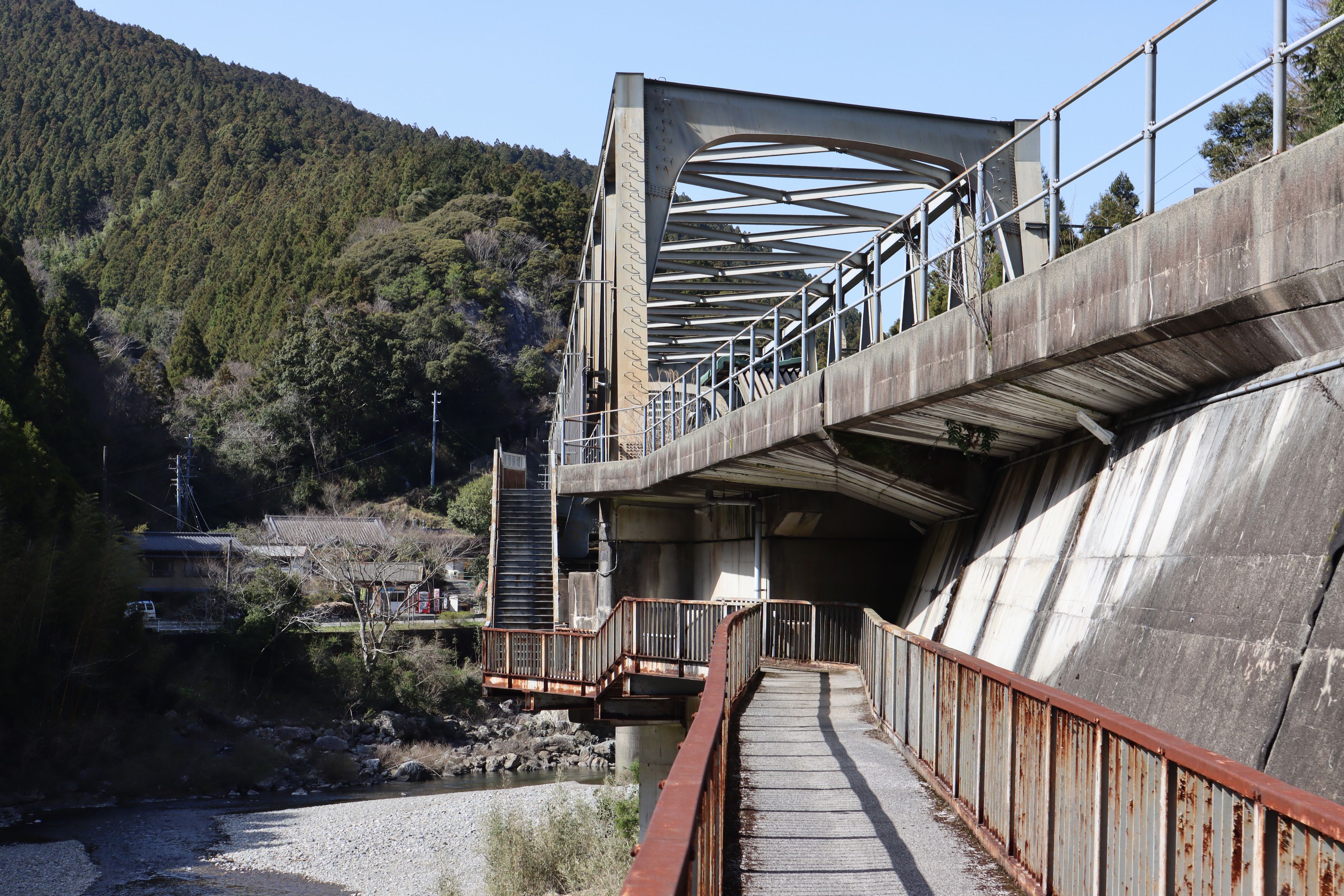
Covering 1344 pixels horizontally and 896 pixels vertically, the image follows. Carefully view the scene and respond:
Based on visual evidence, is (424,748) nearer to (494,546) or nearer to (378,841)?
(378,841)

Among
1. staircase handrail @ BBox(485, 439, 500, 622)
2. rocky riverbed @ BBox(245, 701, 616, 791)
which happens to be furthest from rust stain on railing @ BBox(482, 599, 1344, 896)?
rocky riverbed @ BBox(245, 701, 616, 791)

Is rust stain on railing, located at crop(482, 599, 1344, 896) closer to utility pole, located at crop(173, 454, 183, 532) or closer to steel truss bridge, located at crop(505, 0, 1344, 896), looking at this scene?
steel truss bridge, located at crop(505, 0, 1344, 896)

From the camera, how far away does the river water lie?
96.5ft

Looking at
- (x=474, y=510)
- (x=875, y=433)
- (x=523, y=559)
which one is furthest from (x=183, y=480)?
(x=875, y=433)

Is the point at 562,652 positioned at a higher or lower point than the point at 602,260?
lower

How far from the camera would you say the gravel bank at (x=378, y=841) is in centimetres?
3094

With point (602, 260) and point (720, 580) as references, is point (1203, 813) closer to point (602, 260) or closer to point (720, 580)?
point (720, 580)

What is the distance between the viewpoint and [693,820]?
3.49 m

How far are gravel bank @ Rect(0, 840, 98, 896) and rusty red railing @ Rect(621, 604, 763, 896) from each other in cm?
2667

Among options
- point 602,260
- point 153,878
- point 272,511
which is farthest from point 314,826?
point 272,511

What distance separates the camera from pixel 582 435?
33312 millimetres

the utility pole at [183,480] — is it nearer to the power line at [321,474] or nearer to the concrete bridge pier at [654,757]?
the power line at [321,474]

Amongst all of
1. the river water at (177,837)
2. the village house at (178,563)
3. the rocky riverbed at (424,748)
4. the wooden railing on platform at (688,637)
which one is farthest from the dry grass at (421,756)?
the wooden railing on platform at (688,637)

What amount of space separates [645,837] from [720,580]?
25239 mm
